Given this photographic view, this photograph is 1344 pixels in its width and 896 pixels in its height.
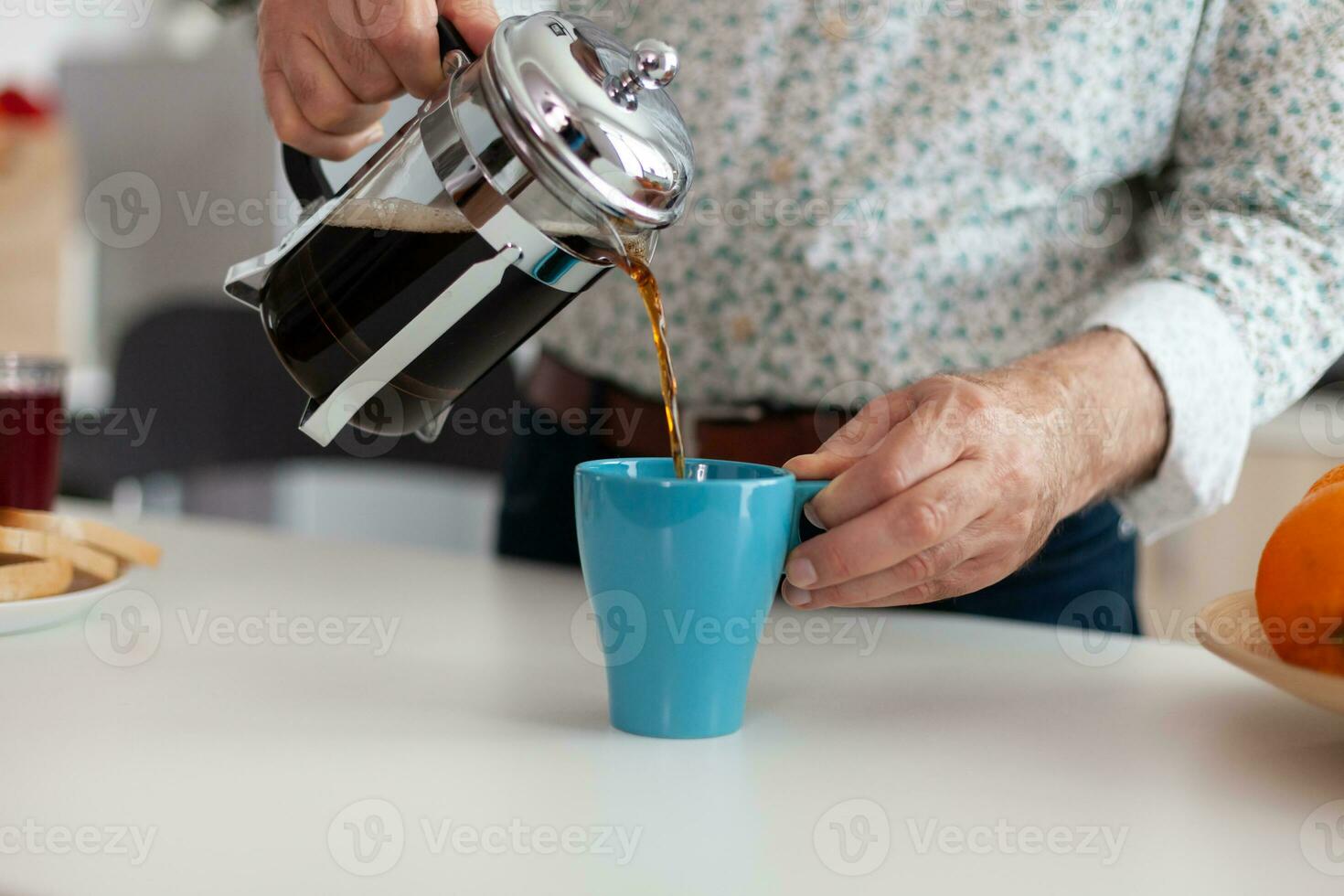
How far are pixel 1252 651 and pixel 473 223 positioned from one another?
39cm

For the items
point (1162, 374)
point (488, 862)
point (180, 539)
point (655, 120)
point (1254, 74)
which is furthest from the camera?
point (180, 539)

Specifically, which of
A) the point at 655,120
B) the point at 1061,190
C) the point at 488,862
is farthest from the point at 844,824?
the point at 1061,190

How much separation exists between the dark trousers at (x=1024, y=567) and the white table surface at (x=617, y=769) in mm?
171

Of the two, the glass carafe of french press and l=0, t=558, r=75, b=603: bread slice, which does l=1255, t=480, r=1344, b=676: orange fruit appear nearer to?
the glass carafe of french press

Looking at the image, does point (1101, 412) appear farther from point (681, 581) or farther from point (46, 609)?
point (46, 609)

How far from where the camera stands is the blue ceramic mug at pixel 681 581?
523 millimetres

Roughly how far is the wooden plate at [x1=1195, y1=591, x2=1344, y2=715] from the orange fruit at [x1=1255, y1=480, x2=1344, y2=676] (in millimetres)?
14

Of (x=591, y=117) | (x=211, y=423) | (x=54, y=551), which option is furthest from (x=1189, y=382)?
(x=211, y=423)

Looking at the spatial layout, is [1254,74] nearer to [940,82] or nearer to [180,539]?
[940,82]

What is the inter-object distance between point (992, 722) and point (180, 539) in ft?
2.13

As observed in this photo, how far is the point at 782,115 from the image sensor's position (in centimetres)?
93

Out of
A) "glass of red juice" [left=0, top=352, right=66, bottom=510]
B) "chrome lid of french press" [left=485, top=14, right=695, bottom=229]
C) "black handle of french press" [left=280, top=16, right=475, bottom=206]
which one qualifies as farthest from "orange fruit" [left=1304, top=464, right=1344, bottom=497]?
"glass of red juice" [left=0, top=352, right=66, bottom=510]

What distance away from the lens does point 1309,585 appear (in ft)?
1.71

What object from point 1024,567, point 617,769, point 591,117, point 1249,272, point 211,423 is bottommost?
point 211,423
